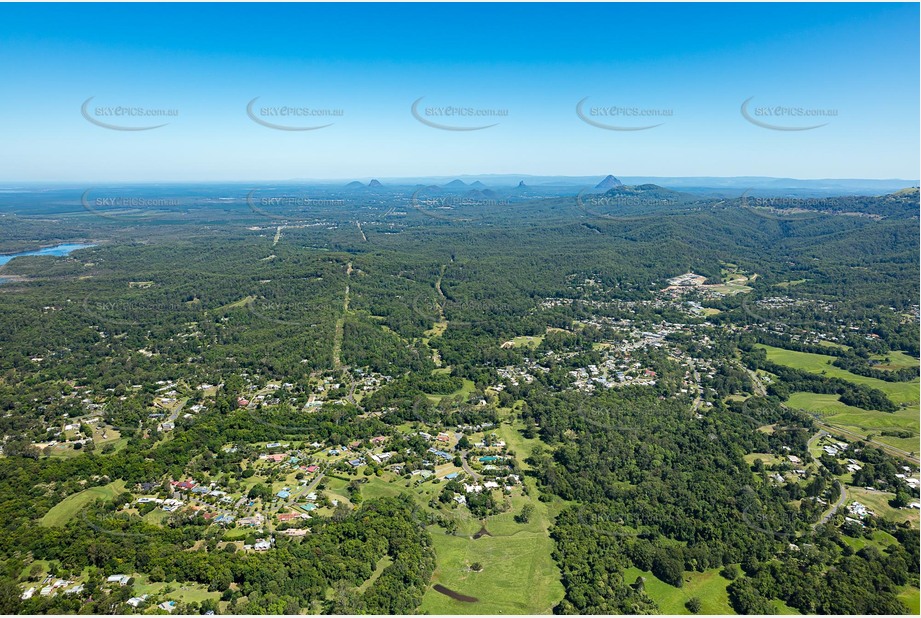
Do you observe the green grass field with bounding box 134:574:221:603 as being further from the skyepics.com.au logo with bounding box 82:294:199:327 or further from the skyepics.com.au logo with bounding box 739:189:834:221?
the skyepics.com.au logo with bounding box 739:189:834:221

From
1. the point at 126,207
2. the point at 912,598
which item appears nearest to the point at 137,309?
the point at 912,598

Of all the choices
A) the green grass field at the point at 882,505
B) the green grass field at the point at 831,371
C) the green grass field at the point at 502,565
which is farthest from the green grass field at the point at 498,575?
the green grass field at the point at 831,371

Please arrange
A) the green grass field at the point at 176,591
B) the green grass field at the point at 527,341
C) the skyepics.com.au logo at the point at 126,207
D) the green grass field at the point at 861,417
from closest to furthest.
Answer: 1. the green grass field at the point at 176,591
2. the green grass field at the point at 861,417
3. the green grass field at the point at 527,341
4. the skyepics.com.au logo at the point at 126,207

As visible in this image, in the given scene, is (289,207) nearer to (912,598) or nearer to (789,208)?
(789,208)

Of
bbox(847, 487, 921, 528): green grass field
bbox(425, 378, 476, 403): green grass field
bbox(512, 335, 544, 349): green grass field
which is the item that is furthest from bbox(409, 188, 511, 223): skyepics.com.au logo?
bbox(847, 487, 921, 528): green grass field

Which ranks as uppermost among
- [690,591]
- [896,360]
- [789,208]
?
[789,208]

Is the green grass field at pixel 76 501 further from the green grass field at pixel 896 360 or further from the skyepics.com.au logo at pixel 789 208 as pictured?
the skyepics.com.au logo at pixel 789 208

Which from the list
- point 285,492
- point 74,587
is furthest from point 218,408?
point 74,587
